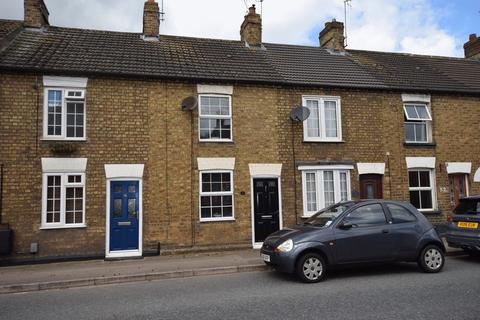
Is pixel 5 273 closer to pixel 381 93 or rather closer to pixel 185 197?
pixel 185 197

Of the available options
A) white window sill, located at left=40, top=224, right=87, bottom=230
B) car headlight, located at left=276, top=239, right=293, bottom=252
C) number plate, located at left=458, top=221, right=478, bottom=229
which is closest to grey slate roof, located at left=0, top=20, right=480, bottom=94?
white window sill, located at left=40, top=224, right=87, bottom=230

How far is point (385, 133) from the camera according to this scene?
13312 mm

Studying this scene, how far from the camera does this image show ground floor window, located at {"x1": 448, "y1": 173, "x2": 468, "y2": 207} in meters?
13.9

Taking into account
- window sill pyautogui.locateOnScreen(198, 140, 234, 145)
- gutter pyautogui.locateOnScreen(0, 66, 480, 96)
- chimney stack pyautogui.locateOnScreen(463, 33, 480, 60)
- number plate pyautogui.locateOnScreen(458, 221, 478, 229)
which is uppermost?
chimney stack pyautogui.locateOnScreen(463, 33, 480, 60)

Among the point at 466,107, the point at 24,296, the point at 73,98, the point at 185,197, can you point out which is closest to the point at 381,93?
the point at 466,107

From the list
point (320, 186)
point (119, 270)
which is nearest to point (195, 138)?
point (320, 186)

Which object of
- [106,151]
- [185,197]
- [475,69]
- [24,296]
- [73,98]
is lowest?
[24,296]

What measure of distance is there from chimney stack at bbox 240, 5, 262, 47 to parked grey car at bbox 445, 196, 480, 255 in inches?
368

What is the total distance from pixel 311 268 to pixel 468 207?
15.5 feet

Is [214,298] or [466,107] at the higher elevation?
[466,107]

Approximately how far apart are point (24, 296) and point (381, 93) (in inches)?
481

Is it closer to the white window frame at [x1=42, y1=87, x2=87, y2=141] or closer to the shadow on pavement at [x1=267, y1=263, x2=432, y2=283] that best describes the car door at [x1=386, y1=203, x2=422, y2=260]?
the shadow on pavement at [x1=267, y1=263, x2=432, y2=283]

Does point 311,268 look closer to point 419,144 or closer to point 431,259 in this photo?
point 431,259

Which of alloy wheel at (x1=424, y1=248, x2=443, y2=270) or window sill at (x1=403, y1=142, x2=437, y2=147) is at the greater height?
window sill at (x1=403, y1=142, x2=437, y2=147)
